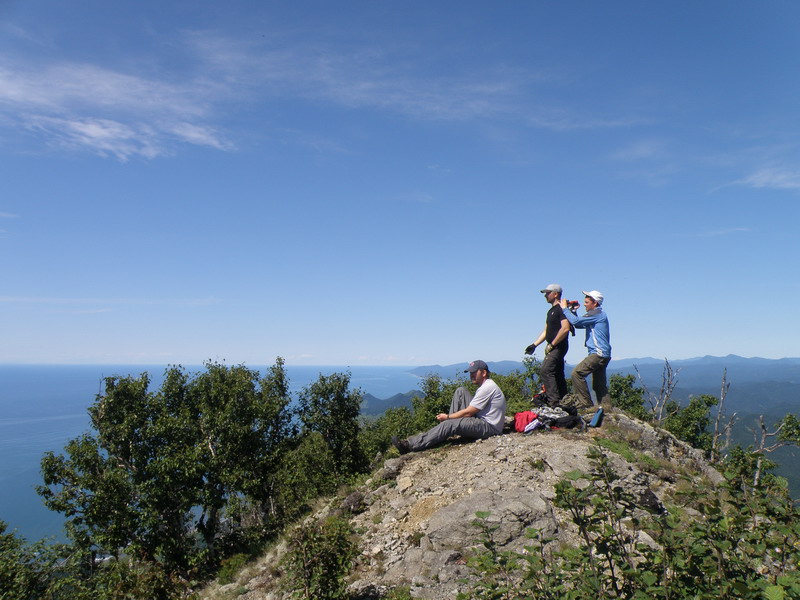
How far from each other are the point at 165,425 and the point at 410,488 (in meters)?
21.4

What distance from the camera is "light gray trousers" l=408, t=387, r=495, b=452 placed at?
11445mm

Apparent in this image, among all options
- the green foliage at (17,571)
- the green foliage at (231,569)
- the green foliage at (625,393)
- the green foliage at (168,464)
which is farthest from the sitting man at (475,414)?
the green foliage at (625,393)

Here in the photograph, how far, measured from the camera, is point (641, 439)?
1209cm

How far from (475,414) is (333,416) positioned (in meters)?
27.2

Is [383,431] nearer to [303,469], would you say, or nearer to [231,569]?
[303,469]

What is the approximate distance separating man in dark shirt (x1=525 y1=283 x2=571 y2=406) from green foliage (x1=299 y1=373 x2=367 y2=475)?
25.4 m

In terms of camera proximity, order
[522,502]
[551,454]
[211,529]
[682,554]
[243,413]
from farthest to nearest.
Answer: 1. [243,413]
2. [211,529]
3. [551,454]
4. [522,502]
5. [682,554]

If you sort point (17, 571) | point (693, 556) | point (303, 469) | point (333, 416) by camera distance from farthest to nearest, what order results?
point (333, 416), point (303, 469), point (17, 571), point (693, 556)

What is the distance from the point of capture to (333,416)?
37.1 metres

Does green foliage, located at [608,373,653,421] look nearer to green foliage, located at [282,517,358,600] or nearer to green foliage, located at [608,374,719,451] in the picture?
green foliage, located at [608,374,719,451]

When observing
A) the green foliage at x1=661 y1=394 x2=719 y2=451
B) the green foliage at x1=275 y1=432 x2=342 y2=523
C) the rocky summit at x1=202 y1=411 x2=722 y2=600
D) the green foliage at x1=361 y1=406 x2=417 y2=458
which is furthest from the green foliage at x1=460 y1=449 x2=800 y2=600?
the green foliage at x1=661 y1=394 x2=719 y2=451

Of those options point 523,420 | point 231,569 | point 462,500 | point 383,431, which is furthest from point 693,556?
point 383,431

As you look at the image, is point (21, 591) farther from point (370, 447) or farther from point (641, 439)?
point (370, 447)

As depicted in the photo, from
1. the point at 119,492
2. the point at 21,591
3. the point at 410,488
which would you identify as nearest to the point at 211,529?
the point at 119,492
